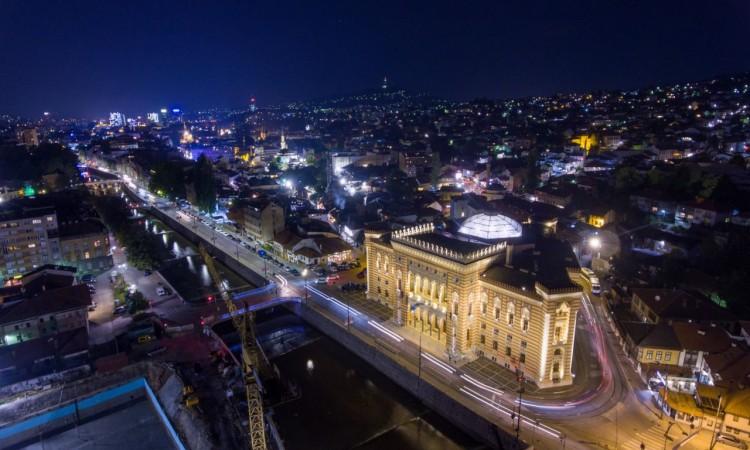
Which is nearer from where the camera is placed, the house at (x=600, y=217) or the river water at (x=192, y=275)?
the river water at (x=192, y=275)

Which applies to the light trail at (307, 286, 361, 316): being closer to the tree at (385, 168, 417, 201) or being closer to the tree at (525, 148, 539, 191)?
the tree at (385, 168, 417, 201)

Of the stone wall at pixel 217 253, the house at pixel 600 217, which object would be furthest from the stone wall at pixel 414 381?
the house at pixel 600 217

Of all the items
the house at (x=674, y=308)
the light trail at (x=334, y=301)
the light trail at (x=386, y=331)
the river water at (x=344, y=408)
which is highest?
the house at (x=674, y=308)

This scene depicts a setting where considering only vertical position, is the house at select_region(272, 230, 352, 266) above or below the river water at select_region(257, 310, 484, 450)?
above

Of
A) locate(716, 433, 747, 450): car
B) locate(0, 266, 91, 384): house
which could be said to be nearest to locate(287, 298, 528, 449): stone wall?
locate(716, 433, 747, 450): car

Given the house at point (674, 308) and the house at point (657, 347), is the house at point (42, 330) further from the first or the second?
the house at point (674, 308)

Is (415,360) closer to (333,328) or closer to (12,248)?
(333,328)

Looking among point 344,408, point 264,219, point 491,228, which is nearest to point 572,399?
point 344,408
